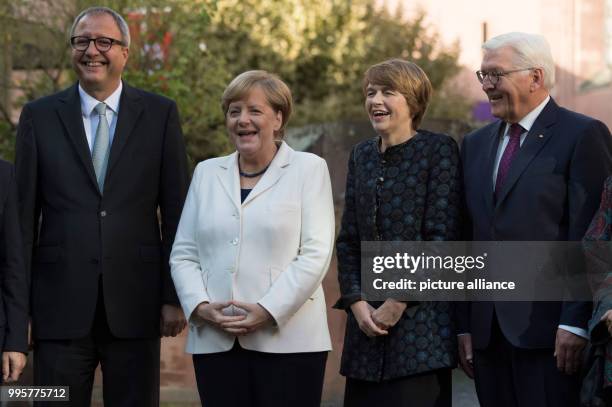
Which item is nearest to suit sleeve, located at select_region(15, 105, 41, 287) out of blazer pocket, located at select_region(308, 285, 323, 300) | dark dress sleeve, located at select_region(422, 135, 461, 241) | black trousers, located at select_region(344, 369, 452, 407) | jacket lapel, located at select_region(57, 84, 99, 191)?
jacket lapel, located at select_region(57, 84, 99, 191)

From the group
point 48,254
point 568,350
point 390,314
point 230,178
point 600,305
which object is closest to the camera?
point 600,305

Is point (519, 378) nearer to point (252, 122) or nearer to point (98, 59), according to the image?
point (252, 122)

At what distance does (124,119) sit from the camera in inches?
234

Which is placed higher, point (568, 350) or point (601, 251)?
point (601, 251)

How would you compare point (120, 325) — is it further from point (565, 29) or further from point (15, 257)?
point (565, 29)

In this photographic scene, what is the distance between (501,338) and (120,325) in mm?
1733

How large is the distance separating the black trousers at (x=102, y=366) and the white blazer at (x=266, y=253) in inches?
18.4

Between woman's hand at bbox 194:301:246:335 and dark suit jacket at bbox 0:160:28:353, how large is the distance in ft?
2.51

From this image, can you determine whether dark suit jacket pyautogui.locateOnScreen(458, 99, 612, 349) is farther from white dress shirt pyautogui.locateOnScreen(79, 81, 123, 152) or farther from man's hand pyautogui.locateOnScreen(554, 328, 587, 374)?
white dress shirt pyautogui.locateOnScreen(79, 81, 123, 152)

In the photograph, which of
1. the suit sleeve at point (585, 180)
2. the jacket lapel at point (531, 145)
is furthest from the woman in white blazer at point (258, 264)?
the suit sleeve at point (585, 180)

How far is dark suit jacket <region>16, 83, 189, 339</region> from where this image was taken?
5.76 meters

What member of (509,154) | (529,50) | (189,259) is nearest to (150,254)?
(189,259)

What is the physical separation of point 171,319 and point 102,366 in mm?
384

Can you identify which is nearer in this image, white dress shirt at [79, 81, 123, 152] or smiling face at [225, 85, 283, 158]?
smiling face at [225, 85, 283, 158]
